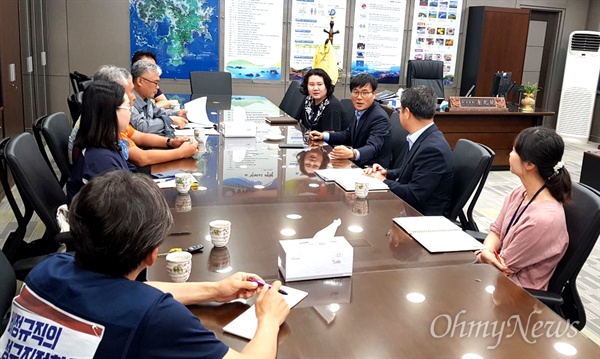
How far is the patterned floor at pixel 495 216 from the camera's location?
297 centimetres

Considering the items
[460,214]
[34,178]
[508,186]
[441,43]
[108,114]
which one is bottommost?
[508,186]

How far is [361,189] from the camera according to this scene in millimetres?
2381

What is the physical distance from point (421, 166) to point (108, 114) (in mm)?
1534

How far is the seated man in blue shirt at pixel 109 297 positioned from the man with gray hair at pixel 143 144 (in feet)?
6.02

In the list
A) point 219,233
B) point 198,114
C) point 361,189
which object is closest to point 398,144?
point 361,189

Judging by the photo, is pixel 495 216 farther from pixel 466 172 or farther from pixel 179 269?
pixel 179 269

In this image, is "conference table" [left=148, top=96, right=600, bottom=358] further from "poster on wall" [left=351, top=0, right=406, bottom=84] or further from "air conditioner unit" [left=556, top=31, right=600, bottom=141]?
"air conditioner unit" [left=556, top=31, right=600, bottom=141]

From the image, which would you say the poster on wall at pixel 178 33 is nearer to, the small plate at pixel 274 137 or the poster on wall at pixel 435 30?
the poster on wall at pixel 435 30

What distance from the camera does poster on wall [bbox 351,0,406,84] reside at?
7.95m

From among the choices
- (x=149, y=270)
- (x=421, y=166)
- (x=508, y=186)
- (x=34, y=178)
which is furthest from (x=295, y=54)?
(x=149, y=270)

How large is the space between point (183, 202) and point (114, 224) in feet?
4.05

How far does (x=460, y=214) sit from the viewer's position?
9.19ft

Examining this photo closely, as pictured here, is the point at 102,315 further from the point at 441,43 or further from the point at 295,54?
the point at 441,43

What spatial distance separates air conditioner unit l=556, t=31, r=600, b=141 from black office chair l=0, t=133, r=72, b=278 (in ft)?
27.3
